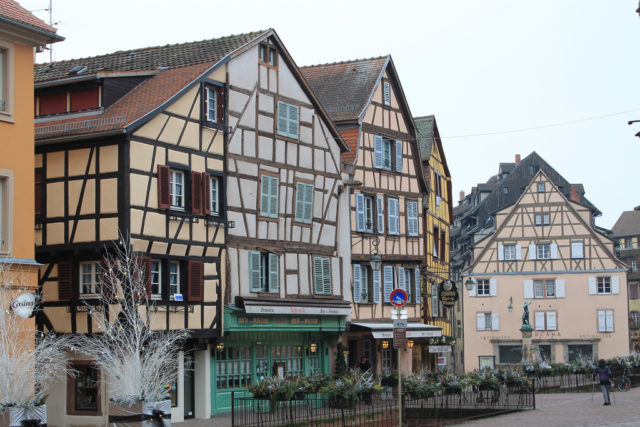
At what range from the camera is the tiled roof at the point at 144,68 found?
27.9 m

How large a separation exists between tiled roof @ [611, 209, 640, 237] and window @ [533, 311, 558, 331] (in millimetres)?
29762

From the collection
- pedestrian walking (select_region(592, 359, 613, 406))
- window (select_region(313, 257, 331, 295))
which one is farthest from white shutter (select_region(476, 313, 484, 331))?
pedestrian walking (select_region(592, 359, 613, 406))

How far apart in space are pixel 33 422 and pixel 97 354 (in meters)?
7.48

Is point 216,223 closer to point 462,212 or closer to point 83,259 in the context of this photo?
point 83,259

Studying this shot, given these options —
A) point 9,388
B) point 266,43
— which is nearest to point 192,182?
point 266,43

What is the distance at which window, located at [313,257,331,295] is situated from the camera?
116 ft

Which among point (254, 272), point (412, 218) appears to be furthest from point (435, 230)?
point (254, 272)

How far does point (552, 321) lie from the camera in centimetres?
7131

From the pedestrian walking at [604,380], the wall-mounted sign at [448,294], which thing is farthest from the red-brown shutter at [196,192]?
the wall-mounted sign at [448,294]

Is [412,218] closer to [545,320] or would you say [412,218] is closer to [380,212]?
[380,212]

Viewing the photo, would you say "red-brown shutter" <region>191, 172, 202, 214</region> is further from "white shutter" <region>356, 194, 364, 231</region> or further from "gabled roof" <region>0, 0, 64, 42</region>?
Answer: "white shutter" <region>356, 194, 364, 231</region>

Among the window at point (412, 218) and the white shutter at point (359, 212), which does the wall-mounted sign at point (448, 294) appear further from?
the white shutter at point (359, 212)

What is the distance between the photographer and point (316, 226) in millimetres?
35562

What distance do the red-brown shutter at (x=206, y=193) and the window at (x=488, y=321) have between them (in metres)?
46.4
